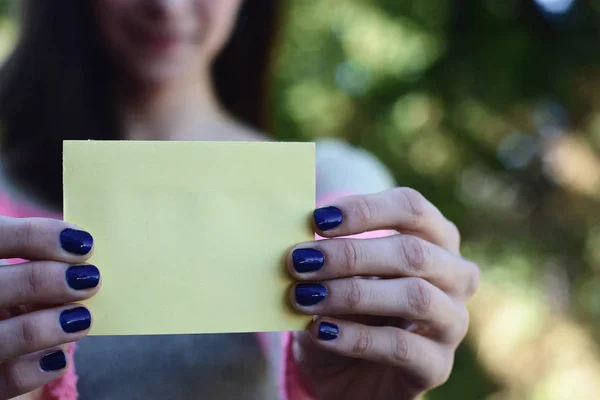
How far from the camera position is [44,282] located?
14.0 inches

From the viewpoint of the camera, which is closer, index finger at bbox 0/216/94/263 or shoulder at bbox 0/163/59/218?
index finger at bbox 0/216/94/263

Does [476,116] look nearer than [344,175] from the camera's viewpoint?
No

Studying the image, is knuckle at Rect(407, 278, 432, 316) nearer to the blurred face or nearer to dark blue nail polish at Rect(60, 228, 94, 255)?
dark blue nail polish at Rect(60, 228, 94, 255)

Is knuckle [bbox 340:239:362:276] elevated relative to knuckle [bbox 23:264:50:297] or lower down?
elevated

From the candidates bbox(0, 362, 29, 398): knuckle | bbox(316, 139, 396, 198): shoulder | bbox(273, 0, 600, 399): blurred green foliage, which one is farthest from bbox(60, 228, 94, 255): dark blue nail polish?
bbox(273, 0, 600, 399): blurred green foliage

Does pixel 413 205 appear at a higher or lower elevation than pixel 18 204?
higher

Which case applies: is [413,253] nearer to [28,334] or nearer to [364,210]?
[364,210]

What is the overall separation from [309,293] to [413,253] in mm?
88

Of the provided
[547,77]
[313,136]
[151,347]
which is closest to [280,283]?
[151,347]

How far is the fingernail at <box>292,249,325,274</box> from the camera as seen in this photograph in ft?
1.26

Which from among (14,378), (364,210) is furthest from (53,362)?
(364,210)

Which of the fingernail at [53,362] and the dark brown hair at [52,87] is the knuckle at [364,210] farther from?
the dark brown hair at [52,87]

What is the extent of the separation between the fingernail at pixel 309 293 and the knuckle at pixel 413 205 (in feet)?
0.29

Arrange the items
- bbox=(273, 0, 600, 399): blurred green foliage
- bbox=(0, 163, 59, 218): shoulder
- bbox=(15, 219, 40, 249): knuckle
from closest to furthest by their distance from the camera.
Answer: bbox=(15, 219, 40, 249): knuckle < bbox=(0, 163, 59, 218): shoulder < bbox=(273, 0, 600, 399): blurred green foliage
